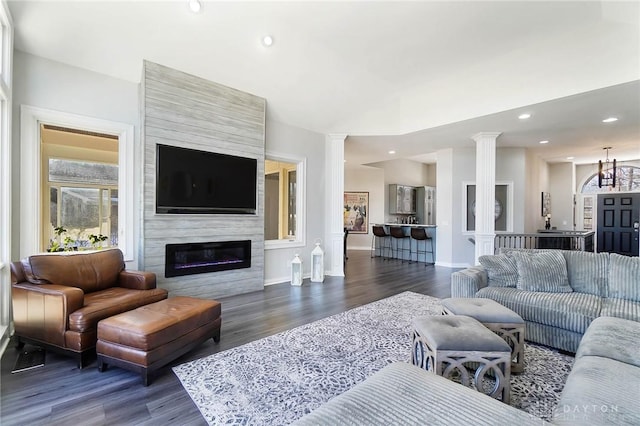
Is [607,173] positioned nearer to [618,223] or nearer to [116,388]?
[618,223]

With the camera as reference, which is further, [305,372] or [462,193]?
[462,193]

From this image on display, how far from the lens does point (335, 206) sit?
20.6ft

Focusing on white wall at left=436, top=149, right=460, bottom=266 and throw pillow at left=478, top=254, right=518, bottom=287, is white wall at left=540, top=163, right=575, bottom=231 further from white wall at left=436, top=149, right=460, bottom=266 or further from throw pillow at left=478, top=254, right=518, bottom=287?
throw pillow at left=478, top=254, right=518, bottom=287

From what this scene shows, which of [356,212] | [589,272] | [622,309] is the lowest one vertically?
[622,309]

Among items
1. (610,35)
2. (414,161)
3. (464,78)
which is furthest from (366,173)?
(610,35)

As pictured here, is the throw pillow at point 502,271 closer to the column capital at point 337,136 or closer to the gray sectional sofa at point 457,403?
the gray sectional sofa at point 457,403

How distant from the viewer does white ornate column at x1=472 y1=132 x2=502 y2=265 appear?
6070mm

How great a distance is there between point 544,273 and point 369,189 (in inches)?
325

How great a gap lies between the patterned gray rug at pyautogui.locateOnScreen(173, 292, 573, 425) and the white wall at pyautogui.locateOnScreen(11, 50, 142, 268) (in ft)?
7.82

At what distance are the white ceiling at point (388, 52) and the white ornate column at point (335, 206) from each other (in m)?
0.60

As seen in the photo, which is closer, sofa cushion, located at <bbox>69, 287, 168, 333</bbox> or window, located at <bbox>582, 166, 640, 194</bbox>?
sofa cushion, located at <bbox>69, 287, 168, 333</bbox>

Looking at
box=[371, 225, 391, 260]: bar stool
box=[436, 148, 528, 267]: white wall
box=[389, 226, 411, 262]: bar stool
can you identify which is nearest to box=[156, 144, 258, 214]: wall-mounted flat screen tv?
box=[389, 226, 411, 262]: bar stool

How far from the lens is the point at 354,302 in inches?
173

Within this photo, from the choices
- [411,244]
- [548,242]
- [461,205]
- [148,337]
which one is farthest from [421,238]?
[148,337]
